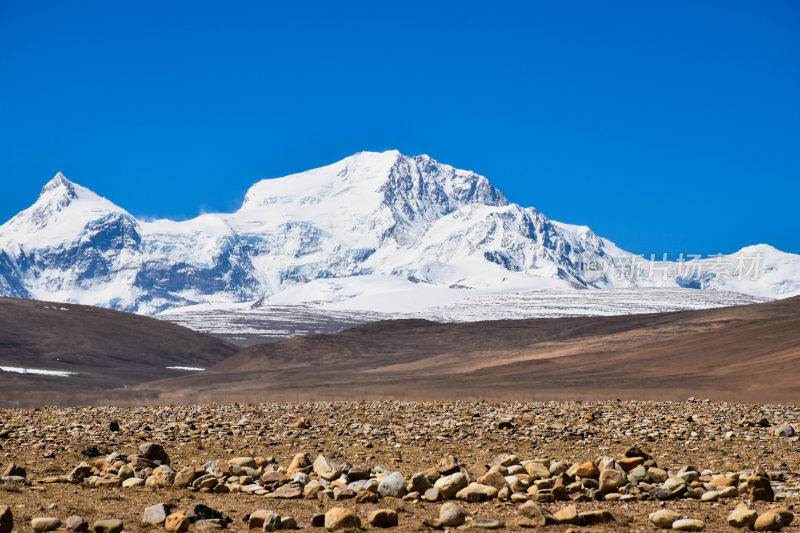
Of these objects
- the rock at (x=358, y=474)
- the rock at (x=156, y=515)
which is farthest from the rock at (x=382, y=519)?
the rock at (x=358, y=474)

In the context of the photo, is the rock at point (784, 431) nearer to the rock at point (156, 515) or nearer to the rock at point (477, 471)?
the rock at point (477, 471)

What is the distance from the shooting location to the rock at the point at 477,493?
12828 millimetres

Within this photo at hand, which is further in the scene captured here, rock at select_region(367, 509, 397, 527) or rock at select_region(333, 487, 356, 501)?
rock at select_region(333, 487, 356, 501)

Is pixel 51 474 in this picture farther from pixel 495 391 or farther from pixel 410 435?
pixel 495 391

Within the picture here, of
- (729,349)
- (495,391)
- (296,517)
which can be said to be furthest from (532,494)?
(729,349)

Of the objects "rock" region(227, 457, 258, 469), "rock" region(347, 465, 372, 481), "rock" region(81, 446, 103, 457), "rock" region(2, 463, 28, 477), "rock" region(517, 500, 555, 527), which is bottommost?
"rock" region(81, 446, 103, 457)

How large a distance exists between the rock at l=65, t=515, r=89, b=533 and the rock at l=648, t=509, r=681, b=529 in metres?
7.26

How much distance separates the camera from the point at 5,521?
10.7 meters

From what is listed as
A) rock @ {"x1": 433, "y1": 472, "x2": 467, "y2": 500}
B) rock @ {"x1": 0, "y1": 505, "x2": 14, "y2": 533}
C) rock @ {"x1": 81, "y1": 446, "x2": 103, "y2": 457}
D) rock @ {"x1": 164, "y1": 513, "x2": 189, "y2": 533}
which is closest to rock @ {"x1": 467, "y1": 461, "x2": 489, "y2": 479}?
rock @ {"x1": 433, "y1": 472, "x2": 467, "y2": 500}

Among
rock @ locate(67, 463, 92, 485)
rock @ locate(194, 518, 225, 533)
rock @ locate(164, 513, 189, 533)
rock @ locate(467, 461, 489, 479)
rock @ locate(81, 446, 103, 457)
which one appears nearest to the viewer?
rock @ locate(164, 513, 189, 533)

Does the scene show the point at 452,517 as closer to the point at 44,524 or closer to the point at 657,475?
the point at 657,475

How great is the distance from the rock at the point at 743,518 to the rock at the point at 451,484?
3.90m

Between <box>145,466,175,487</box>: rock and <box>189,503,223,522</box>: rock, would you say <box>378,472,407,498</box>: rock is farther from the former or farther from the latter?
<box>145,466,175,487</box>: rock

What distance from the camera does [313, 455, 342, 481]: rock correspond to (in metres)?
14.7
